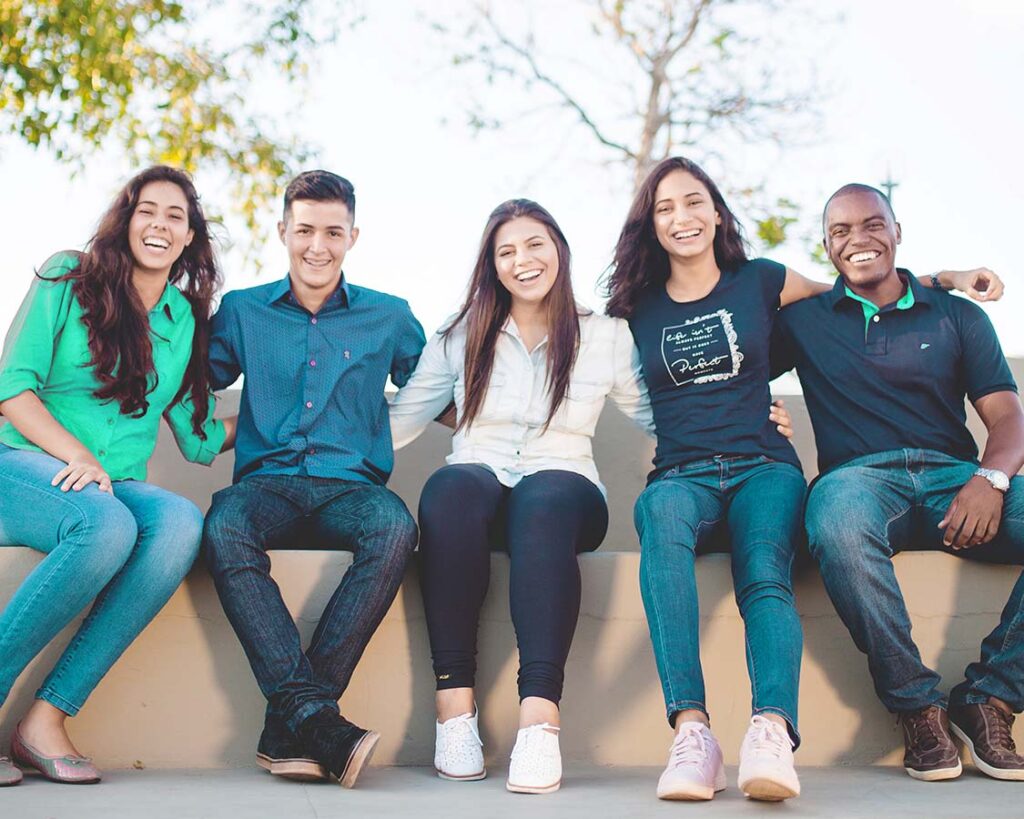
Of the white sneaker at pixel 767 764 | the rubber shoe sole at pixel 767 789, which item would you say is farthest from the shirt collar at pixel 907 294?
the rubber shoe sole at pixel 767 789

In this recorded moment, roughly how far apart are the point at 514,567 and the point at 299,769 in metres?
0.60

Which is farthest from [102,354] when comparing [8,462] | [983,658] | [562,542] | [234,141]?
[234,141]

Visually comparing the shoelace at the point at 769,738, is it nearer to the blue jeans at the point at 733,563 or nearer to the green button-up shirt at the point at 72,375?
the blue jeans at the point at 733,563

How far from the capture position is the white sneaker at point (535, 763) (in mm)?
2318

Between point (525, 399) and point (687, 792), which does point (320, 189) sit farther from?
point (687, 792)

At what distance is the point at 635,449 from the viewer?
12.7 ft

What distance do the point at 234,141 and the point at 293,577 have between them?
22.3ft

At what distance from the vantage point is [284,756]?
7.85 feet

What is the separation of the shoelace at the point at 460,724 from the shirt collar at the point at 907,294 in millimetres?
1413

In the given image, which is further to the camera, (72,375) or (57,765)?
(72,375)

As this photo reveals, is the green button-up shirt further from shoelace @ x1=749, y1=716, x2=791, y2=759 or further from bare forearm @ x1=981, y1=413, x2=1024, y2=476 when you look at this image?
Answer: bare forearm @ x1=981, y1=413, x2=1024, y2=476

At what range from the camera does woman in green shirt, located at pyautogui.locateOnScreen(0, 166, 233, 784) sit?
2396 mm

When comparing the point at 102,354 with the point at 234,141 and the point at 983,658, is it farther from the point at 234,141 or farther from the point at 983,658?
the point at 234,141

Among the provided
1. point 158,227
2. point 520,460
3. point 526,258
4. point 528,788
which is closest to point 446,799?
point 528,788
